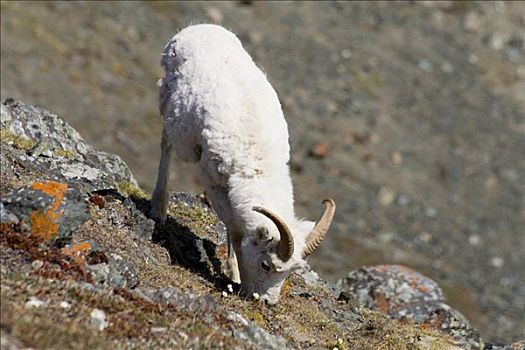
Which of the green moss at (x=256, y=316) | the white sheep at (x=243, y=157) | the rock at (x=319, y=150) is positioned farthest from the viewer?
the rock at (x=319, y=150)

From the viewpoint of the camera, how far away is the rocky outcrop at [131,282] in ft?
29.9

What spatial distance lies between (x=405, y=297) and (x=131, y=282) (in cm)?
785

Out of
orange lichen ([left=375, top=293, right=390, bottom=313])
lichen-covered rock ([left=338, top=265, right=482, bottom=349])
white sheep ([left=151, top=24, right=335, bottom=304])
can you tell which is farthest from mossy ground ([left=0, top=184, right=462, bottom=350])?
orange lichen ([left=375, top=293, right=390, bottom=313])

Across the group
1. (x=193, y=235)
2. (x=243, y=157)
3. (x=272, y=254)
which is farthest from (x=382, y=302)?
(x=243, y=157)

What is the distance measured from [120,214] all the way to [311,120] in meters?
28.1

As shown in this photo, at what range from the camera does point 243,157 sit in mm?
13148

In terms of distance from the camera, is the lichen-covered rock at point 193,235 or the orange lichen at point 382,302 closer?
the lichen-covered rock at point 193,235

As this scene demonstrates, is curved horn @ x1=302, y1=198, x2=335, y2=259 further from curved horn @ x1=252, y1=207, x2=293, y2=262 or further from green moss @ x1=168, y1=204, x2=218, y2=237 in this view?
green moss @ x1=168, y1=204, x2=218, y2=237

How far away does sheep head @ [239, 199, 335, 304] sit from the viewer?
12.5 m

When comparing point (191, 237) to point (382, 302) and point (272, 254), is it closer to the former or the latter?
point (272, 254)

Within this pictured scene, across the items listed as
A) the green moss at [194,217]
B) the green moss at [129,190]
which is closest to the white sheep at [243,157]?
the green moss at [129,190]

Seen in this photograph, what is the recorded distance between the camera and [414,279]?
59.5 feet

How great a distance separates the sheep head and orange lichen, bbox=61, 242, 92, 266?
7.87ft

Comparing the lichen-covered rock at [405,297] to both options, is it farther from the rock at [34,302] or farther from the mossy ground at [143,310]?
the rock at [34,302]
